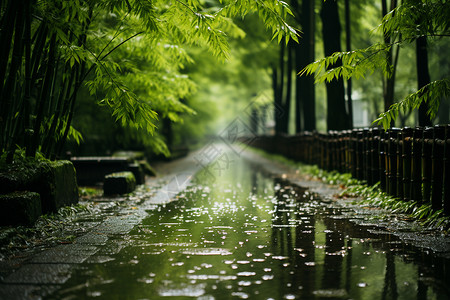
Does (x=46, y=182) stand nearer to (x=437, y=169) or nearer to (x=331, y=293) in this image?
(x=331, y=293)

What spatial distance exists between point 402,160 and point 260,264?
4903 mm

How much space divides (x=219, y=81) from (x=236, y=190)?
30283mm

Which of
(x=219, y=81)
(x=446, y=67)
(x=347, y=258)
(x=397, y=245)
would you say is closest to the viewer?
(x=347, y=258)

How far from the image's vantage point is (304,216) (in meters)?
8.62

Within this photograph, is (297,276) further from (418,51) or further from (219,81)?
(219,81)

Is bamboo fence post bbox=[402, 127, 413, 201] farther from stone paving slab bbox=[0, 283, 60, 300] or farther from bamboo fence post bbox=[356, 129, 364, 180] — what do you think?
stone paving slab bbox=[0, 283, 60, 300]

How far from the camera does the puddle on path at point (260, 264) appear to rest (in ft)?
14.2

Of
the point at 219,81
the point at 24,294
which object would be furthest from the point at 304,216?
the point at 219,81

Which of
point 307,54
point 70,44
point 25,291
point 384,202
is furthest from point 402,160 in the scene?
point 307,54

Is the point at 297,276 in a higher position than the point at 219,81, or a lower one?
lower

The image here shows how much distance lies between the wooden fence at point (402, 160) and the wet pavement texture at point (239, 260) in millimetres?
844

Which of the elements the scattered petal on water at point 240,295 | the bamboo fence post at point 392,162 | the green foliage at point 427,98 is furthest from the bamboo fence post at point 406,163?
the scattered petal on water at point 240,295

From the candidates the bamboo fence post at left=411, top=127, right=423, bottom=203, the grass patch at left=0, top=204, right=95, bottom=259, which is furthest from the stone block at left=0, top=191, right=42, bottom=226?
the bamboo fence post at left=411, top=127, right=423, bottom=203

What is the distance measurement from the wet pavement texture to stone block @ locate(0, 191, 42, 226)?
80cm
